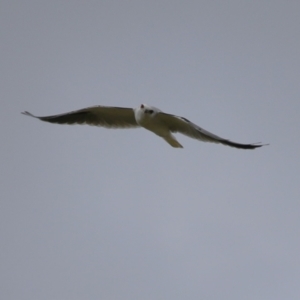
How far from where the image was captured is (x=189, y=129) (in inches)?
549

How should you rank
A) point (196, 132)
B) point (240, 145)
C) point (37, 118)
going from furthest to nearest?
point (37, 118), point (196, 132), point (240, 145)

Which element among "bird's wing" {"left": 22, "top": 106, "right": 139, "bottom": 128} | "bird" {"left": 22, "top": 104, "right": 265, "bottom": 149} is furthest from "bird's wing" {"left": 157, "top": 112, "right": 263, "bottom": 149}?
"bird's wing" {"left": 22, "top": 106, "right": 139, "bottom": 128}

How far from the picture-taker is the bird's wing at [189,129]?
43.7 ft

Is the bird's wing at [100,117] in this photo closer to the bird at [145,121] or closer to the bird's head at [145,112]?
the bird at [145,121]

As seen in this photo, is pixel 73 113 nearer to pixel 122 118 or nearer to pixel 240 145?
pixel 122 118

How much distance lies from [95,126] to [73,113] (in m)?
0.52

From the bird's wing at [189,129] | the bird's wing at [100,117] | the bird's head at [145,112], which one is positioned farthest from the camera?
the bird's wing at [100,117]

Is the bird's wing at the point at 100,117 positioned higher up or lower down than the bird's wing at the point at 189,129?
higher up

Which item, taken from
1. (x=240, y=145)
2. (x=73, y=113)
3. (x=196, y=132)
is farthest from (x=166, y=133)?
(x=73, y=113)

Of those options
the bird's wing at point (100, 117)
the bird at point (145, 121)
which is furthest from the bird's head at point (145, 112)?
the bird's wing at point (100, 117)

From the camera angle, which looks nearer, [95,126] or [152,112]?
[152,112]

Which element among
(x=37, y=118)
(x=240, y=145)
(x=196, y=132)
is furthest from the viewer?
(x=37, y=118)

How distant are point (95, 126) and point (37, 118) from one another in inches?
48.9

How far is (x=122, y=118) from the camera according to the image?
15109mm
